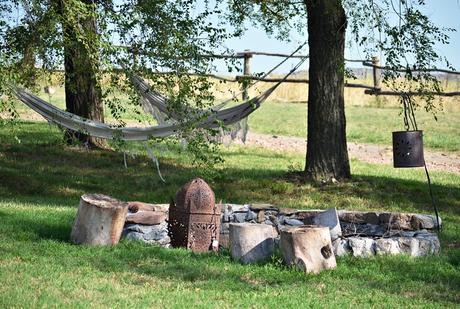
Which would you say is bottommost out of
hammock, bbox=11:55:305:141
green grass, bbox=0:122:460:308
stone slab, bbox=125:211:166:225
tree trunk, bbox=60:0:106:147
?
green grass, bbox=0:122:460:308

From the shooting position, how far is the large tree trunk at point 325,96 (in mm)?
10914

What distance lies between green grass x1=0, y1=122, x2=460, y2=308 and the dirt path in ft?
10.9

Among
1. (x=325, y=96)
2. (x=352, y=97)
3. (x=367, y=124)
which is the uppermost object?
(x=352, y=97)

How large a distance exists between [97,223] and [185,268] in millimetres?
1003

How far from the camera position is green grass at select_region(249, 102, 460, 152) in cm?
A: 1628

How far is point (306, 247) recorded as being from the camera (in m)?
6.06

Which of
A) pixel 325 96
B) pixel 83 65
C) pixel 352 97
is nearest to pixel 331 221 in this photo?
pixel 83 65

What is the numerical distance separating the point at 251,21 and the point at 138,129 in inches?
102

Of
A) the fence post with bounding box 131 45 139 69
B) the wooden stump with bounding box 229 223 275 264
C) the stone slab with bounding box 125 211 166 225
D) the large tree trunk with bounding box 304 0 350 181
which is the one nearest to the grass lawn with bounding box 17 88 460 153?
the large tree trunk with bounding box 304 0 350 181

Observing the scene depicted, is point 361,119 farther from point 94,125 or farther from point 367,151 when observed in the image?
point 94,125

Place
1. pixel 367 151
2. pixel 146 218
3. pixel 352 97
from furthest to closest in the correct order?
pixel 352 97 < pixel 367 151 < pixel 146 218

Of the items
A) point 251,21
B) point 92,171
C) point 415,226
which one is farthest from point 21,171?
point 415,226

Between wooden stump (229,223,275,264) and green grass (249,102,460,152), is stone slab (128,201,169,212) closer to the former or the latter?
wooden stump (229,223,275,264)

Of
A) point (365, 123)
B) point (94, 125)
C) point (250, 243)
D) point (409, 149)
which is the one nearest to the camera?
point (250, 243)
